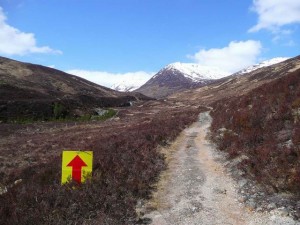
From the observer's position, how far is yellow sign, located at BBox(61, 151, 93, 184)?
1208 cm

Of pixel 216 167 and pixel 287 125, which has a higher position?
pixel 287 125

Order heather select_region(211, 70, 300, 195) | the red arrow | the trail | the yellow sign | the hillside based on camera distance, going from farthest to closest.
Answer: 1. the hillside
2. heather select_region(211, 70, 300, 195)
3. the red arrow
4. the yellow sign
5. the trail

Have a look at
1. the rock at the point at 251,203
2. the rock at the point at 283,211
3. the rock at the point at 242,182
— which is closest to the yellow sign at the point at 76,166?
the rock at the point at 251,203

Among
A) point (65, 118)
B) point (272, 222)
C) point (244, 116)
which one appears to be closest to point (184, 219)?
point (272, 222)

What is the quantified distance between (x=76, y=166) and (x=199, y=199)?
172 inches

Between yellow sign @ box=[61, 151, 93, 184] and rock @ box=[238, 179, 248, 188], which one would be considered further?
rock @ box=[238, 179, 248, 188]

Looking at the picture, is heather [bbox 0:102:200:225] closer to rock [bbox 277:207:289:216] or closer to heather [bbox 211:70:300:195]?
heather [bbox 211:70:300:195]

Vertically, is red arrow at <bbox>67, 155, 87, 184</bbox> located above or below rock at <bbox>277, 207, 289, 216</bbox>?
above

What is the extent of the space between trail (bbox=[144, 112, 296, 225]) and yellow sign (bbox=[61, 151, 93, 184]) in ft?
8.23

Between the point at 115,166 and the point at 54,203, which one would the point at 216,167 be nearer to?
the point at 115,166

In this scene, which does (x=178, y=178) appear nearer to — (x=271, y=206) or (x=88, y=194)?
(x=88, y=194)

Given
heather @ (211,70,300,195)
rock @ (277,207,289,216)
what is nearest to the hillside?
heather @ (211,70,300,195)

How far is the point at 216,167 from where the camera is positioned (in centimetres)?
1703

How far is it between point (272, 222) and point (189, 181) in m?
4.77
